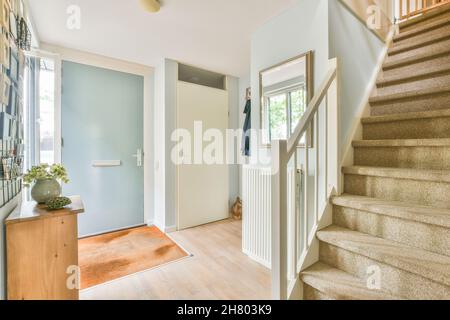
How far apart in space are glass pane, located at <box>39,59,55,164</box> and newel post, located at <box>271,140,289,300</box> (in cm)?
249

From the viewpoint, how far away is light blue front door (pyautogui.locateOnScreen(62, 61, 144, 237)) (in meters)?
2.51

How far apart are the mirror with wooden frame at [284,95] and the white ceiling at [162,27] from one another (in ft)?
1.59

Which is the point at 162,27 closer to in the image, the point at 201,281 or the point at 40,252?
the point at 40,252

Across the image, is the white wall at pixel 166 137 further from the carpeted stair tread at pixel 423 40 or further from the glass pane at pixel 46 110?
the carpeted stair tread at pixel 423 40

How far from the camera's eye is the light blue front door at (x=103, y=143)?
2.51m

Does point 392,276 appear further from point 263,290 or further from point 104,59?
point 104,59

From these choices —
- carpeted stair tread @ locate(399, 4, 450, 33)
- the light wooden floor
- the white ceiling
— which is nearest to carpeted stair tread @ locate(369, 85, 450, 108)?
the white ceiling

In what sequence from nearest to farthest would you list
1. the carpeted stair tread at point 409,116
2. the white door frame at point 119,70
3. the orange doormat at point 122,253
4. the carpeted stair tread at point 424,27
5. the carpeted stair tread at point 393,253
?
the carpeted stair tread at point 393,253 < the carpeted stair tread at point 409,116 < the orange doormat at point 122,253 < the carpeted stair tread at point 424,27 < the white door frame at point 119,70

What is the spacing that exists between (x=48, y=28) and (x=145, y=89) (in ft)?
3.66

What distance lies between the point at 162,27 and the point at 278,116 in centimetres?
138

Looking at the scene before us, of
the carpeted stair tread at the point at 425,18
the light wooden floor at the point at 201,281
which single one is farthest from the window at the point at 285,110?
the carpeted stair tread at the point at 425,18

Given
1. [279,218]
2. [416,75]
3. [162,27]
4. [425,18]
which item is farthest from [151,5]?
[425,18]

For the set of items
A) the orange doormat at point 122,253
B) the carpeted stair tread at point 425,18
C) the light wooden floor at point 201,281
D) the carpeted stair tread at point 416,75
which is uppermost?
the carpeted stair tread at point 425,18

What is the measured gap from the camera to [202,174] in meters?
3.09
